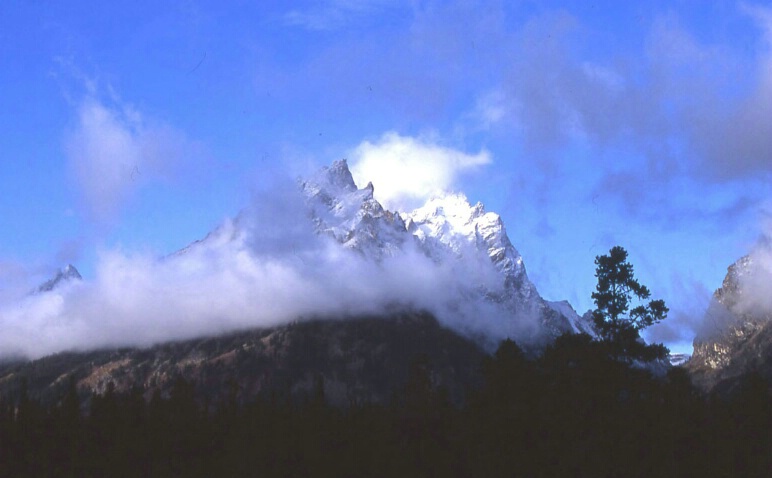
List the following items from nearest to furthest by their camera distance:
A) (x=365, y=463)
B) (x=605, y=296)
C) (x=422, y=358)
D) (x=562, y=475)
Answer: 1. (x=562, y=475)
2. (x=605, y=296)
3. (x=365, y=463)
4. (x=422, y=358)

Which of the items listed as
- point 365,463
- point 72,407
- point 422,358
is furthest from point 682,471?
point 72,407

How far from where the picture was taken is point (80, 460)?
14712 cm

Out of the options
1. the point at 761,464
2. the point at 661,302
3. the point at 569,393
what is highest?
the point at 661,302

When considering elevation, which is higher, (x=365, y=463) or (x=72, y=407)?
(x=72, y=407)

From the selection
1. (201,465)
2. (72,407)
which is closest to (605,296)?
(201,465)

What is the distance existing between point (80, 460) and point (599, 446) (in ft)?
304

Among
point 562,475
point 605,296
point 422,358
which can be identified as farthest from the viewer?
point 422,358

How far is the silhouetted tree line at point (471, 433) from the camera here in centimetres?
9644

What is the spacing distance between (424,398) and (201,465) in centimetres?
3882

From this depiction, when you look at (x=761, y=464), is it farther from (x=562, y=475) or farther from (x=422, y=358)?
(x=422, y=358)

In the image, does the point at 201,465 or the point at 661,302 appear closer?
the point at 661,302

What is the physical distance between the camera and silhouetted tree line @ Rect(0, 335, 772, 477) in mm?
96438

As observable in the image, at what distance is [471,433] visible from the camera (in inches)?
4171

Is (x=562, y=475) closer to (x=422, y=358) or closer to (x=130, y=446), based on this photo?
(x=422, y=358)
